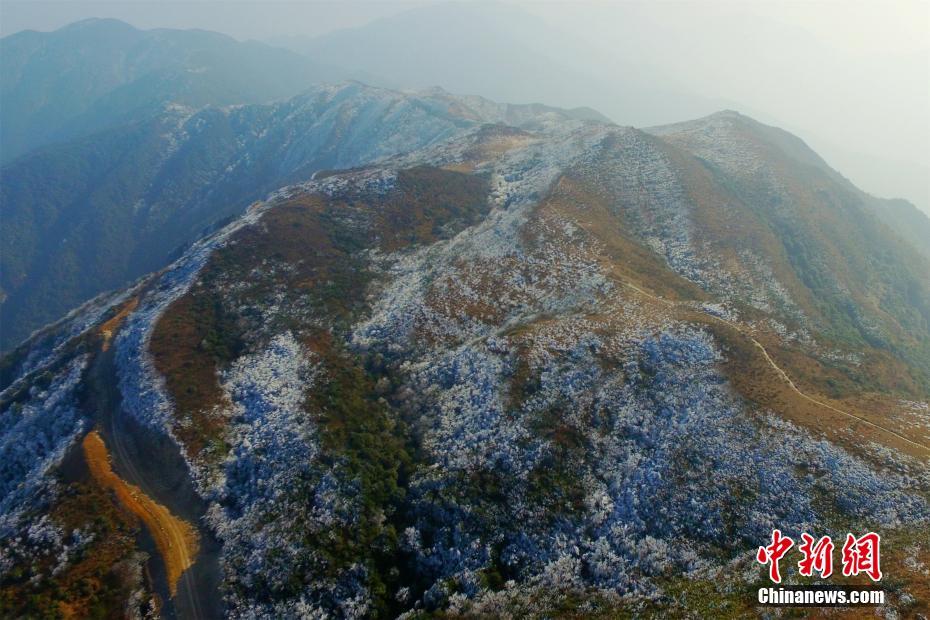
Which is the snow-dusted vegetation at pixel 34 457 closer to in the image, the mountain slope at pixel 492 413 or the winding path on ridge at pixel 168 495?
the mountain slope at pixel 492 413

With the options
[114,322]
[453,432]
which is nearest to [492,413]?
[453,432]

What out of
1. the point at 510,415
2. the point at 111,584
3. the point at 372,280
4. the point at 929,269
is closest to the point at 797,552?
the point at 510,415

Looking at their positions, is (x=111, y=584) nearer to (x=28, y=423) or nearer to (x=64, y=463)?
(x=64, y=463)

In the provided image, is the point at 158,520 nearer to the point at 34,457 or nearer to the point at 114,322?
the point at 34,457

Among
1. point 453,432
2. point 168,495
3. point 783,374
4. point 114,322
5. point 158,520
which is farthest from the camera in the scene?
point 114,322

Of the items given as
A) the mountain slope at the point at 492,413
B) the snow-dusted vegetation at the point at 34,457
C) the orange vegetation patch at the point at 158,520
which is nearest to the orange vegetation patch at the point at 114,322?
the mountain slope at the point at 492,413

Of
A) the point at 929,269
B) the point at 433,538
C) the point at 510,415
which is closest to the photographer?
the point at 433,538
